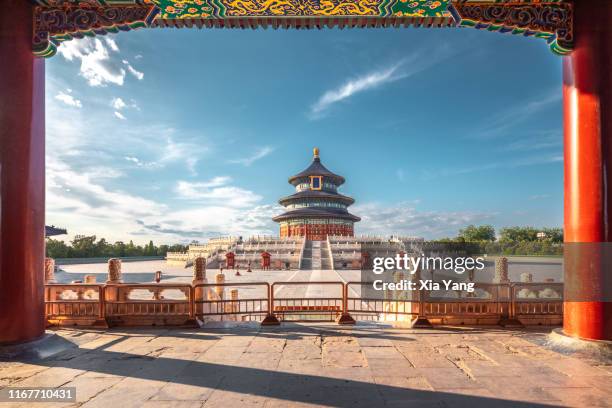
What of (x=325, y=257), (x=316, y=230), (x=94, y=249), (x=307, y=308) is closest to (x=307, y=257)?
(x=325, y=257)

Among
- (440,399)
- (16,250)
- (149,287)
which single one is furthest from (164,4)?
(440,399)

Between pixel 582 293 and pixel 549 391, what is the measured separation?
2064 millimetres

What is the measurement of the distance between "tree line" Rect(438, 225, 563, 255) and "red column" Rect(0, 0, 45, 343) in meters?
37.9

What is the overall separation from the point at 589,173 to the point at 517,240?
178ft

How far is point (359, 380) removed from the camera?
14.7 feet

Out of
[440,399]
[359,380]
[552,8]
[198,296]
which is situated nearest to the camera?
[440,399]

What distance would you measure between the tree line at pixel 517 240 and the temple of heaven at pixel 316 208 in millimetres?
15058

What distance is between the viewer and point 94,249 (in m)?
49.0

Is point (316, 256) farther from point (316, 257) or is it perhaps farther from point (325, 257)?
point (325, 257)

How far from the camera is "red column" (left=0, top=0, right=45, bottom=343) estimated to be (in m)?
5.43

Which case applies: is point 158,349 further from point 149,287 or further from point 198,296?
point 198,296

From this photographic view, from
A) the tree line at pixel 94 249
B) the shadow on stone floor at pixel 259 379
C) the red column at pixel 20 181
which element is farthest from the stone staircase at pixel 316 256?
the tree line at pixel 94 249

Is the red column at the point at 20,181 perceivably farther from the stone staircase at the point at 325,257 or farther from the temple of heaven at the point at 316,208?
the temple of heaven at the point at 316,208

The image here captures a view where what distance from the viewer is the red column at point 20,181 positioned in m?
5.43
